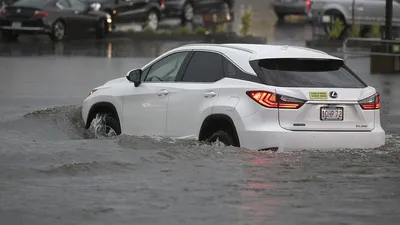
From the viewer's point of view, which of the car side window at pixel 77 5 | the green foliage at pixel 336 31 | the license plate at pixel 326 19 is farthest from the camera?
the car side window at pixel 77 5

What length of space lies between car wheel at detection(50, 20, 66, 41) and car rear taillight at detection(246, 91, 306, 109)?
2516 cm

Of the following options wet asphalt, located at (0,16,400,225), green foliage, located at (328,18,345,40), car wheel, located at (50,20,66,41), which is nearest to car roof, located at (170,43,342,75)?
wet asphalt, located at (0,16,400,225)

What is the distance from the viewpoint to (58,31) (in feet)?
123

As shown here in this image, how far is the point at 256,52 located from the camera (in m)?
13.4

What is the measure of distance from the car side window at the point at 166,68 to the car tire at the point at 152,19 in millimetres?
28169

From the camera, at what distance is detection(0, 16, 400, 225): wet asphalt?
9.89 meters

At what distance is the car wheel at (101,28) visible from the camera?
39.2 m

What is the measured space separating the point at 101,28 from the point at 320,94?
26.9m

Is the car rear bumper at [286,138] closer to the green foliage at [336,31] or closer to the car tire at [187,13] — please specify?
the green foliage at [336,31]

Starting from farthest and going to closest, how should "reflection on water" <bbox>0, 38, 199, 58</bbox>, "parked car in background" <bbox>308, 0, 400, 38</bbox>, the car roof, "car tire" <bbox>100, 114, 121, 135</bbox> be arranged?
"parked car in background" <bbox>308, 0, 400, 38</bbox>
"reflection on water" <bbox>0, 38, 199, 58</bbox>
"car tire" <bbox>100, 114, 121, 135</bbox>
the car roof

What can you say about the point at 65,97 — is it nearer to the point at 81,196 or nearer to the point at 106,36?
the point at 81,196

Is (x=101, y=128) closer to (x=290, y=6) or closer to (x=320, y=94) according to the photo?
(x=320, y=94)

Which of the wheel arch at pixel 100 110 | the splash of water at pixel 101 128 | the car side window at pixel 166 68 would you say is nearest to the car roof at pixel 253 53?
the car side window at pixel 166 68

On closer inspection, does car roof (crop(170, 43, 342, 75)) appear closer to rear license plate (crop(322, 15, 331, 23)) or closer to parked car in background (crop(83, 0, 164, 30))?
rear license plate (crop(322, 15, 331, 23))
